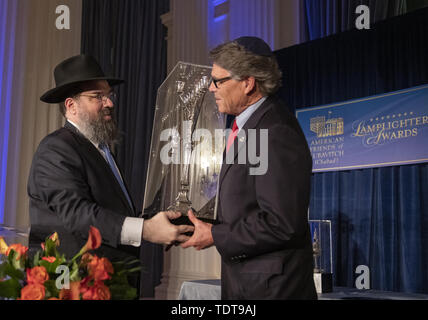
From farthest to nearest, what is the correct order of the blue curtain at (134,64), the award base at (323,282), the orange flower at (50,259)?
1. the blue curtain at (134,64)
2. the award base at (323,282)
3. the orange flower at (50,259)

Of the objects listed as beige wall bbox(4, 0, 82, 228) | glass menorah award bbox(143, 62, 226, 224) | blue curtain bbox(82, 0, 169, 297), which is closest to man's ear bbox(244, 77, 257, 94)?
glass menorah award bbox(143, 62, 226, 224)

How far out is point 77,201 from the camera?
69.2 inches

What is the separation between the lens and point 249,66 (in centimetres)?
172

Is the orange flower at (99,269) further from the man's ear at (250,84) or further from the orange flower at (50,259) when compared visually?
the man's ear at (250,84)

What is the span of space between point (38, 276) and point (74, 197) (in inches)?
28.0

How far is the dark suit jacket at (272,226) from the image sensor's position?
1456 millimetres

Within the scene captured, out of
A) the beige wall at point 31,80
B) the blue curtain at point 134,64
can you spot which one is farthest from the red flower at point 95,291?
the blue curtain at point 134,64

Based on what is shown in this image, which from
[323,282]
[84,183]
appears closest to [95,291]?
[84,183]

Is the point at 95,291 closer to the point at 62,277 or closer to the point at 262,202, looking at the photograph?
the point at 62,277

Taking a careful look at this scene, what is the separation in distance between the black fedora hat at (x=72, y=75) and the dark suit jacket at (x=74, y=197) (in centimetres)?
23

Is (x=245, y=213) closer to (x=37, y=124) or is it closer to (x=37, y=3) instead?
(x=37, y=124)

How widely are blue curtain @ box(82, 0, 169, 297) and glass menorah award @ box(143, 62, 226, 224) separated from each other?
535 cm
